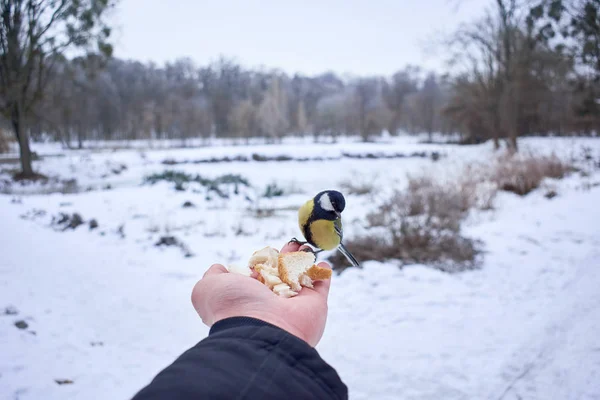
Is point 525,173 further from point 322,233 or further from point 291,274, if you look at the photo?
point 291,274

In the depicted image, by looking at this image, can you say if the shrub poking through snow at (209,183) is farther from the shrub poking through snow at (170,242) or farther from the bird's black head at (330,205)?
the bird's black head at (330,205)

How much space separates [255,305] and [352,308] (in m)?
3.08

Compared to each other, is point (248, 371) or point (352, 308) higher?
point (248, 371)

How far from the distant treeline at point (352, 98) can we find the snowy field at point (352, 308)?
664 cm

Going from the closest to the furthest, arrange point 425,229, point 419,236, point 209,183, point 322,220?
1. point 322,220
2. point 419,236
3. point 425,229
4. point 209,183

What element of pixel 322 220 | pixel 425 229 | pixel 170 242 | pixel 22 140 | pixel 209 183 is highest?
pixel 22 140

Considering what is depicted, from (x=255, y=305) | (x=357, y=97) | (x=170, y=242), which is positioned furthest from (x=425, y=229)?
(x=357, y=97)

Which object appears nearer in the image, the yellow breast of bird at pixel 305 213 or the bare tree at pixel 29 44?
the yellow breast of bird at pixel 305 213

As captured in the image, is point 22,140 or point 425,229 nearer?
point 425,229

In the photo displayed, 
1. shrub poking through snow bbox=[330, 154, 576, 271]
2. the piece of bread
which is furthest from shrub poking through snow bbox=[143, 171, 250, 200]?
the piece of bread

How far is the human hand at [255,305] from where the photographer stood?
4.14ft

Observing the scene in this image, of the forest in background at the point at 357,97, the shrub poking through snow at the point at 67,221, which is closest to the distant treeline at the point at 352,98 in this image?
the forest in background at the point at 357,97

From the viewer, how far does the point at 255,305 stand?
4.21 feet

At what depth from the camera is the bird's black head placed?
211 cm
